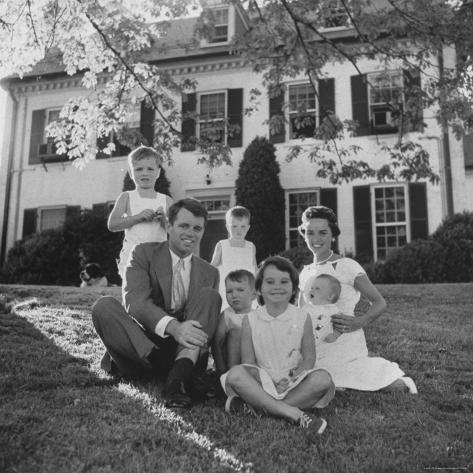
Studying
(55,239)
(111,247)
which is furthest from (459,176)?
(55,239)

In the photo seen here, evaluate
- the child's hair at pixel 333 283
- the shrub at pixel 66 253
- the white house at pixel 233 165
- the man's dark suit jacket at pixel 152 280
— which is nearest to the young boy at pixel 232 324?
the man's dark suit jacket at pixel 152 280

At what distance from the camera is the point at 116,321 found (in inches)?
132

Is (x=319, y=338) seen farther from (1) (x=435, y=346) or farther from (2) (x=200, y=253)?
(2) (x=200, y=253)

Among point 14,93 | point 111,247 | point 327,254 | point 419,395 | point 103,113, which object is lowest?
point 419,395

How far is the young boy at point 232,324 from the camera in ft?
11.4

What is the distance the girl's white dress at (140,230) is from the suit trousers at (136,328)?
99 centimetres

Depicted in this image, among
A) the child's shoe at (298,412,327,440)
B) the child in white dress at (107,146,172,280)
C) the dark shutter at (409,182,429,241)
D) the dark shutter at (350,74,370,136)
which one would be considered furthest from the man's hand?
the dark shutter at (350,74,370,136)

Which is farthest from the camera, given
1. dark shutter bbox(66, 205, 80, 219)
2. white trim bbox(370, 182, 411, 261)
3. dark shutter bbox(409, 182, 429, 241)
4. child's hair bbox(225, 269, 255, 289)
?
dark shutter bbox(66, 205, 80, 219)

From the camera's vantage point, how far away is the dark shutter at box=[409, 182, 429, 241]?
13.4 meters

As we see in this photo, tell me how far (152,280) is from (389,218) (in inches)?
445

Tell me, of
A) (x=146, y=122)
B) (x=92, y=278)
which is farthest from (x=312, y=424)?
(x=146, y=122)

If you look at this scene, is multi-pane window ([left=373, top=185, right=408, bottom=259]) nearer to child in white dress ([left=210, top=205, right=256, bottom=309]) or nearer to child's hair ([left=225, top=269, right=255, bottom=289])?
child in white dress ([left=210, top=205, right=256, bottom=309])

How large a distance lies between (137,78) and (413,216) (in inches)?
339

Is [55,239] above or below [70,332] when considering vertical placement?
above
